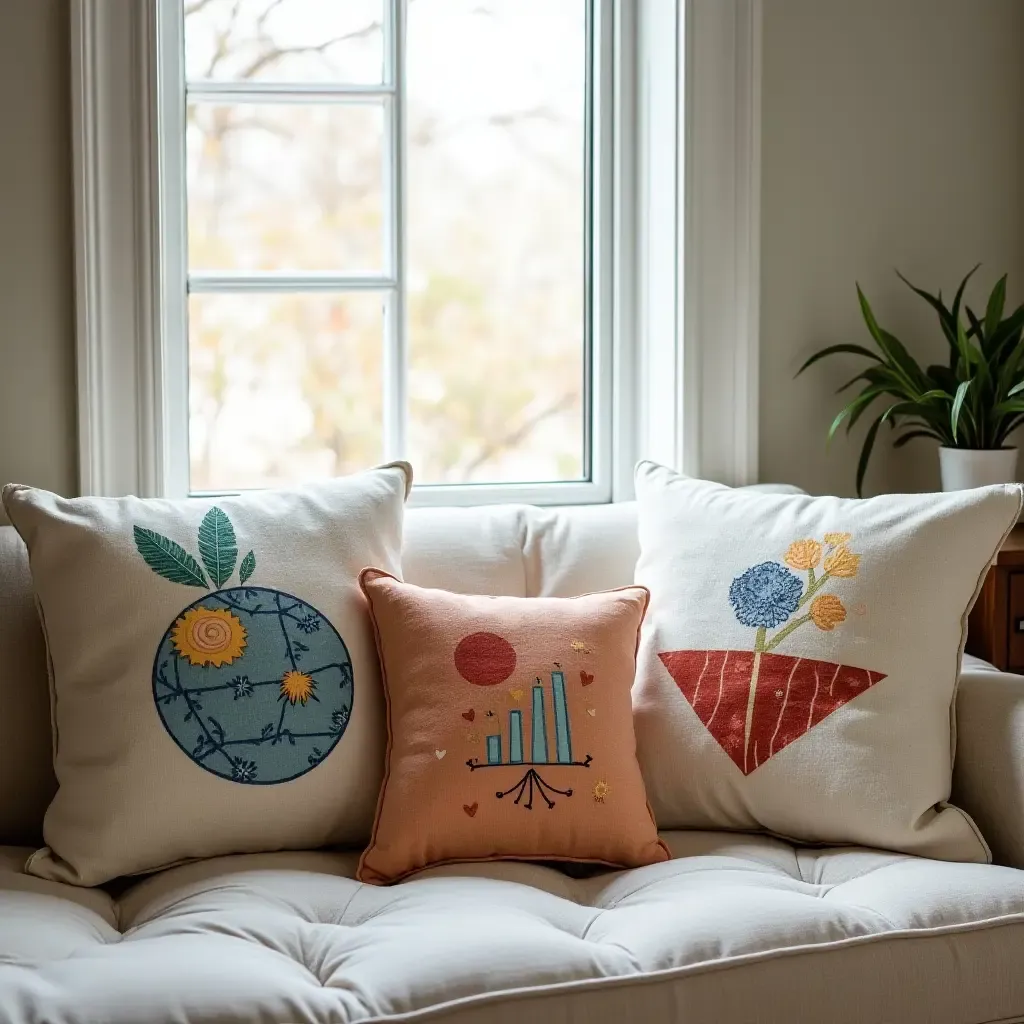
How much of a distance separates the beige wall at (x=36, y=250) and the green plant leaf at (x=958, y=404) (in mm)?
1455

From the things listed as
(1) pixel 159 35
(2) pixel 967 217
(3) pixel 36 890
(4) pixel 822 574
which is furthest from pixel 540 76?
(3) pixel 36 890

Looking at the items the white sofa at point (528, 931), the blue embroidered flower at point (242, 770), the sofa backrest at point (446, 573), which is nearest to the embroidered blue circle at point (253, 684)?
the blue embroidered flower at point (242, 770)

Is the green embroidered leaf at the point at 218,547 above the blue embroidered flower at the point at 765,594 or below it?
above

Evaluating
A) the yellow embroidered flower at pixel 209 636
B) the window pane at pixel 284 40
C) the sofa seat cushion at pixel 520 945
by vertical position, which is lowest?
the sofa seat cushion at pixel 520 945

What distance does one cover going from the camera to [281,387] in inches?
90.8

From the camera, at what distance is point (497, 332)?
94.5 inches

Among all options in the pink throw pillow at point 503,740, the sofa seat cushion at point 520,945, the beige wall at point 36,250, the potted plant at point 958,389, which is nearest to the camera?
the sofa seat cushion at point 520,945

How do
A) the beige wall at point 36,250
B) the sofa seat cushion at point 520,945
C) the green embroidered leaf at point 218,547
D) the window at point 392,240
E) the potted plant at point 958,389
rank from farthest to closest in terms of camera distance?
the window at point 392,240
the potted plant at point 958,389
the beige wall at point 36,250
the green embroidered leaf at point 218,547
the sofa seat cushion at point 520,945

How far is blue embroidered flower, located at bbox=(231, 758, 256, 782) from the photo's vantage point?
1.59m

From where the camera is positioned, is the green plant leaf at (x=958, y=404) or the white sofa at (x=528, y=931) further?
the green plant leaf at (x=958, y=404)

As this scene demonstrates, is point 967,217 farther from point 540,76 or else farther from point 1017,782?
point 1017,782

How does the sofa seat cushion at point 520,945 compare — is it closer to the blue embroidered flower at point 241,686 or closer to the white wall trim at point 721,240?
the blue embroidered flower at point 241,686

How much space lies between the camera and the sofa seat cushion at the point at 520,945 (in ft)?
4.03

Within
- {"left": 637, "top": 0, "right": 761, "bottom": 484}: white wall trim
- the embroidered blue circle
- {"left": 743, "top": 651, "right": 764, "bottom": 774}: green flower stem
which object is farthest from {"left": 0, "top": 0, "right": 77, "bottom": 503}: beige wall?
{"left": 743, "top": 651, "right": 764, "bottom": 774}: green flower stem
